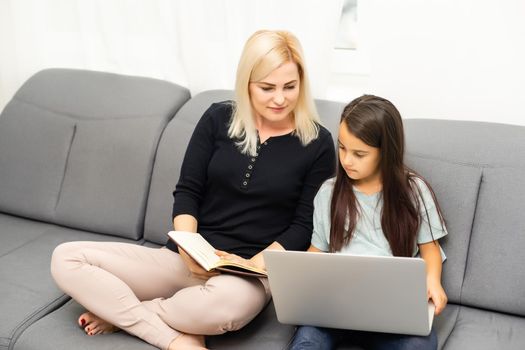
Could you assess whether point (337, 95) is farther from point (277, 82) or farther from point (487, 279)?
point (487, 279)

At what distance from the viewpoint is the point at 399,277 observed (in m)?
1.44

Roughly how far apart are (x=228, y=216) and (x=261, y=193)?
0.12 metres

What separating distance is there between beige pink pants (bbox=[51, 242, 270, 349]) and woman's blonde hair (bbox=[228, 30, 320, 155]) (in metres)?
0.42

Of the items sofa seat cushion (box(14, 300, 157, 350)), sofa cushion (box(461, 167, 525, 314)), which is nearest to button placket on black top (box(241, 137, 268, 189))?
sofa seat cushion (box(14, 300, 157, 350))

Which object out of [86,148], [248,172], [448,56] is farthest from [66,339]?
[448,56]

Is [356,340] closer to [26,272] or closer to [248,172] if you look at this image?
[248,172]

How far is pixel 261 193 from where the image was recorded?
1.90 metres

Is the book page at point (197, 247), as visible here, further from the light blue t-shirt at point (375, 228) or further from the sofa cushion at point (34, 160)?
the sofa cushion at point (34, 160)

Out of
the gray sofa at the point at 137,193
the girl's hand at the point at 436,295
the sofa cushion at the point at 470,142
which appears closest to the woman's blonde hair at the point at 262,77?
the gray sofa at the point at 137,193

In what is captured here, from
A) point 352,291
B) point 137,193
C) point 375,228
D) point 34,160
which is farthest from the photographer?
point 34,160

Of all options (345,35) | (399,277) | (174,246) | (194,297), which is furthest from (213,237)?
(345,35)

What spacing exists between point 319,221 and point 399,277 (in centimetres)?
43

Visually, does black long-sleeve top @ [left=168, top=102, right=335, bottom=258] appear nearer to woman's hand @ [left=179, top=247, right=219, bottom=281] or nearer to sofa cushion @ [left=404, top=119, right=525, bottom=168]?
woman's hand @ [left=179, top=247, right=219, bottom=281]

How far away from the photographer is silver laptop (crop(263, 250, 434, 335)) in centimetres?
144
